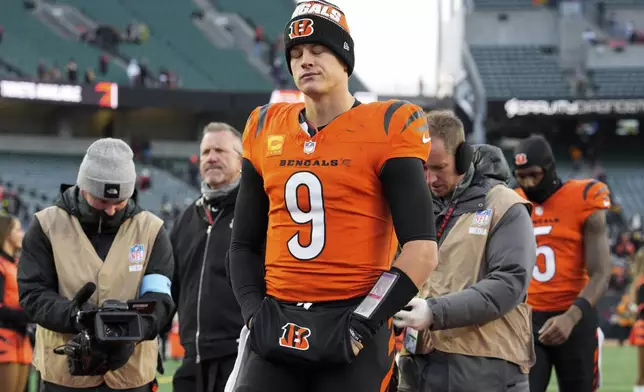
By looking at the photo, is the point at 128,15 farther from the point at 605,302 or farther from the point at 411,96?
the point at 605,302

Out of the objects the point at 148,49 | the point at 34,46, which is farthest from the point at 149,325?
the point at 148,49

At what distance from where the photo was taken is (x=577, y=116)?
37906 mm

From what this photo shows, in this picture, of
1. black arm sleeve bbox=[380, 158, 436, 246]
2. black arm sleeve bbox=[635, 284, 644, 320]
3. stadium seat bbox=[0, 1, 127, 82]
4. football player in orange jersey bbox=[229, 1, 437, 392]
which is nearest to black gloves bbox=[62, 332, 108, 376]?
football player in orange jersey bbox=[229, 1, 437, 392]

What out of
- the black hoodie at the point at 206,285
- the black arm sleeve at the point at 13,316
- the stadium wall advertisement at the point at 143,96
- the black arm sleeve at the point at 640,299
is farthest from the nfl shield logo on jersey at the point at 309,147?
the stadium wall advertisement at the point at 143,96

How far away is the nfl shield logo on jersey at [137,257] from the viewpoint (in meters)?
4.90

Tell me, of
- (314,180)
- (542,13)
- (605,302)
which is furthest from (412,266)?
(542,13)

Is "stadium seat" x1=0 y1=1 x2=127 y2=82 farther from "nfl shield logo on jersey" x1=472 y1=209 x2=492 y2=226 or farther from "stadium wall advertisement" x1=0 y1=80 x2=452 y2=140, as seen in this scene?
"nfl shield logo on jersey" x1=472 y1=209 x2=492 y2=226

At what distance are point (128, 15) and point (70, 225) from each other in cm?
3464

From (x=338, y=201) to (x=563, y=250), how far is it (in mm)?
3407

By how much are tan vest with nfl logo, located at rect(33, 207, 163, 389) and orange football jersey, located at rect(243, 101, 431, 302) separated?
150 cm

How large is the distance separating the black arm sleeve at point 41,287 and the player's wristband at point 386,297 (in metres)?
1.71

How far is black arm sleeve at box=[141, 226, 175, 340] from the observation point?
4910mm

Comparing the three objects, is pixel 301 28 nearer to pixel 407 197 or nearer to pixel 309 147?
pixel 309 147

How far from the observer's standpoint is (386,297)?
338cm
